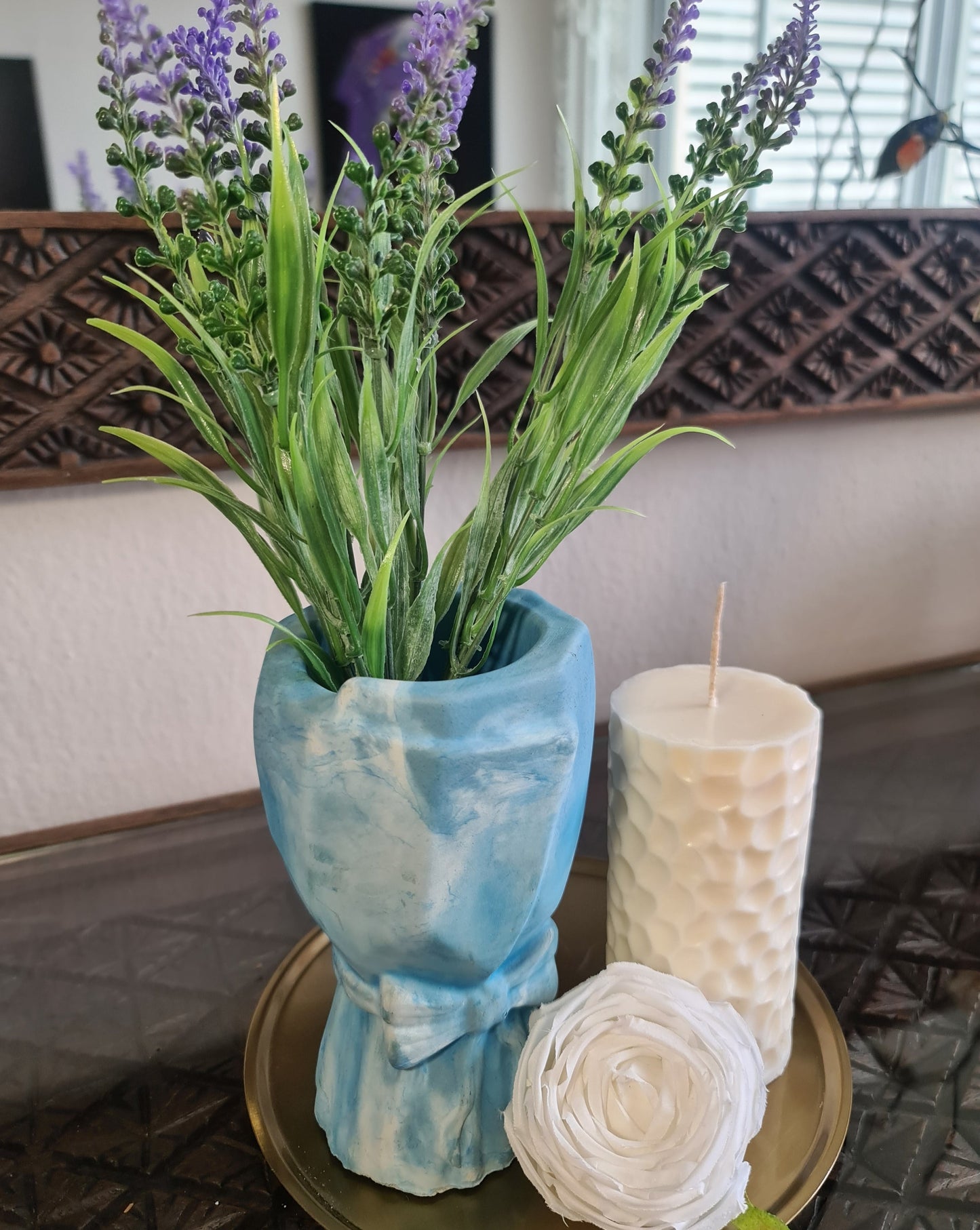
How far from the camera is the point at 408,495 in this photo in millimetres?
313

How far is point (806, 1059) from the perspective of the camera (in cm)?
39

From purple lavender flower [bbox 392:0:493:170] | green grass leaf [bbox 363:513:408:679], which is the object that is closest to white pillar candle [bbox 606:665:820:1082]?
green grass leaf [bbox 363:513:408:679]

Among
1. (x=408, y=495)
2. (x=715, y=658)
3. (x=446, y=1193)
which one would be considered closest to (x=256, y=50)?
(x=408, y=495)

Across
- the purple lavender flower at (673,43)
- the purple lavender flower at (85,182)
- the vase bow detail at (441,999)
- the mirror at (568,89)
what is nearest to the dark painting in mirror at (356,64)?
the mirror at (568,89)

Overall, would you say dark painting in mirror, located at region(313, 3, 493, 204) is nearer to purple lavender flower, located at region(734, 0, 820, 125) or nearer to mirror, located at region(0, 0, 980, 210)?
mirror, located at region(0, 0, 980, 210)

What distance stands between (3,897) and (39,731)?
90 millimetres

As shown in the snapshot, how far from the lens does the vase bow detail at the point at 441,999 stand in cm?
31

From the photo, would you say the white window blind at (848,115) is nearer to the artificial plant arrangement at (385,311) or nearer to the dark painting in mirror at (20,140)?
the artificial plant arrangement at (385,311)

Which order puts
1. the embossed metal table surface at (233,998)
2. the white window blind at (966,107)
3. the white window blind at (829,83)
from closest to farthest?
the embossed metal table surface at (233,998)
the white window blind at (829,83)
the white window blind at (966,107)

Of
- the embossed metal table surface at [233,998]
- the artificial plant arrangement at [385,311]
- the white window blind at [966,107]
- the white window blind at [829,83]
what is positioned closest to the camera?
the artificial plant arrangement at [385,311]

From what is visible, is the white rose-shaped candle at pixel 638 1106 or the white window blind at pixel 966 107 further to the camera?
the white window blind at pixel 966 107

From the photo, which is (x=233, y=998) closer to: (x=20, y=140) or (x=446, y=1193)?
(x=446, y=1193)

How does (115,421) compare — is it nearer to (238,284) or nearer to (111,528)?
(111,528)

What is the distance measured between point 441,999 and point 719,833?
4.6 inches
